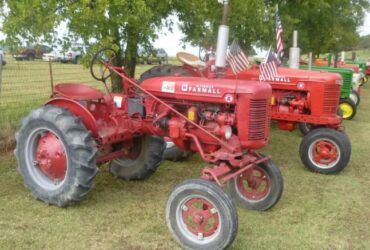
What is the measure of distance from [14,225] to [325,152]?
3.99 m

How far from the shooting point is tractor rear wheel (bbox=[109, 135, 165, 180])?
5.05 meters

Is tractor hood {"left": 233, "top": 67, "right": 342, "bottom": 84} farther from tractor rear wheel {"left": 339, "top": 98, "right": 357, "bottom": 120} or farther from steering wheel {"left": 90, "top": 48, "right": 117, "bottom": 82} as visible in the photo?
tractor rear wheel {"left": 339, "top": 98, "right": 357, "bottom": 120}

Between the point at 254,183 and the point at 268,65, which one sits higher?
the point at 268,65

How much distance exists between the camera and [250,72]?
7496 millimetres

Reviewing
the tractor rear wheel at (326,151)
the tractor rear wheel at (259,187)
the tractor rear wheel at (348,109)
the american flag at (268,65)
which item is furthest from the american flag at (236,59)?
the tractor rear wheel at (348,109)

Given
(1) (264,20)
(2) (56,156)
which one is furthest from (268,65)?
(1) (264,20)

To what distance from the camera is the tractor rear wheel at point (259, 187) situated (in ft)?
14.3

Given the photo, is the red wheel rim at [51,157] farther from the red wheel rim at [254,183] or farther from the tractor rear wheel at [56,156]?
the red wheel rim at [254,183]

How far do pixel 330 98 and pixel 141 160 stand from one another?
314cm

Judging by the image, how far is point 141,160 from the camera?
5090 mm

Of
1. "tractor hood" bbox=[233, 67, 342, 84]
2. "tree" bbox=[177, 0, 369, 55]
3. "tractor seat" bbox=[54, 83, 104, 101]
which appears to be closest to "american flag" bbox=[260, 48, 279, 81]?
"tractor hood" bbox=[233, 67, 342, 84]

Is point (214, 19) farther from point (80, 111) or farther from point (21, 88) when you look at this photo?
point (80, 111)

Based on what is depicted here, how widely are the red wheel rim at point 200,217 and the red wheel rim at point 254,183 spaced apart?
877mm

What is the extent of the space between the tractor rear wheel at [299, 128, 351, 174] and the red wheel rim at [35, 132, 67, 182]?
3299 millimetres
